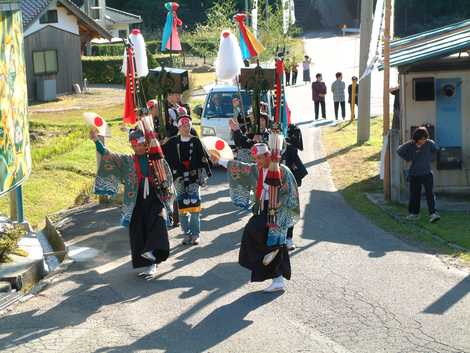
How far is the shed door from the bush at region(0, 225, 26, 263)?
305 inches

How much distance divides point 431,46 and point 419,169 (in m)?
3.04

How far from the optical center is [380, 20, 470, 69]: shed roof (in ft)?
46.2

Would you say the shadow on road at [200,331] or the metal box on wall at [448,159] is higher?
the metal box on wall at [448,159]

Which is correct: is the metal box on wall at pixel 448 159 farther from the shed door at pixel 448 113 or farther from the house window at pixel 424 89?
the house window at pixel 424 89

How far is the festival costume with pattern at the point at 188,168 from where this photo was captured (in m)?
11.6

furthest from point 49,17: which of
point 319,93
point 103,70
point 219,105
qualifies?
point 219,105

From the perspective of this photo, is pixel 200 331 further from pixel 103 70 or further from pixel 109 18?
pixel 109 18

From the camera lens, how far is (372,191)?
1573 centimetres

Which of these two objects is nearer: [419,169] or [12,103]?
[12,103]

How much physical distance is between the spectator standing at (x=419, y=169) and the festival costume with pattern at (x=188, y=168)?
3458 millimetres

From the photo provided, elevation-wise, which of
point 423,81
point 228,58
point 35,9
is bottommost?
point 423,81

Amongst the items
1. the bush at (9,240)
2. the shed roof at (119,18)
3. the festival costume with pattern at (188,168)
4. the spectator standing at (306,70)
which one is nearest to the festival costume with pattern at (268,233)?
the festival costume with pattern at (188,168)

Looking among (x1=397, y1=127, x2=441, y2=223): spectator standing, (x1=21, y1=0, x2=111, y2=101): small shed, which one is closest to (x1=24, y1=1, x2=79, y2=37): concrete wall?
(x1=21, y1=0, x2=111, y2=101): small shed

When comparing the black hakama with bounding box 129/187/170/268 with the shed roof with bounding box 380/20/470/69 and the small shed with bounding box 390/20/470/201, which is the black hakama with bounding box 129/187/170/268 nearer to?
the shed roof with bounding box 380/20/470/69
